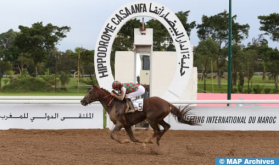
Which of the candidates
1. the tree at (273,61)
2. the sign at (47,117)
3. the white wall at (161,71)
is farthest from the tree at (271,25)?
the sign at (47,117)

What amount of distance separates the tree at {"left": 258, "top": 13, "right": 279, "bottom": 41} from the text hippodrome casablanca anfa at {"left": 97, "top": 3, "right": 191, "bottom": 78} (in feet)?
72.5

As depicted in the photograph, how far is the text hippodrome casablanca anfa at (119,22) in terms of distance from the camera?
9672mm

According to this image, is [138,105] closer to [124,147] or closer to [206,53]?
[124,147]

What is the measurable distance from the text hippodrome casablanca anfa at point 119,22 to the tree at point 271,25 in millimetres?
22089

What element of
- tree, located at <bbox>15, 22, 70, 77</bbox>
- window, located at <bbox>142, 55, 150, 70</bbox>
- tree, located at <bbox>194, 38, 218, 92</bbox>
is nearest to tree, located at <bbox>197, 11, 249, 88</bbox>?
tree, located at <bbox>194, 38, 218, 92</bbox>

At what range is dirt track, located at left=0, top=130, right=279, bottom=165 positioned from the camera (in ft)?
20.3

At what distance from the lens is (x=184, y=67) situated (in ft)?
32.1

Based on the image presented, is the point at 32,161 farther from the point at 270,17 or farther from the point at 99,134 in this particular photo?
the point at 270,17

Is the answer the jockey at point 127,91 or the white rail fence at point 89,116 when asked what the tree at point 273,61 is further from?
the jockey at point 127,91

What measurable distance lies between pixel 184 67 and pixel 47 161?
486 cm

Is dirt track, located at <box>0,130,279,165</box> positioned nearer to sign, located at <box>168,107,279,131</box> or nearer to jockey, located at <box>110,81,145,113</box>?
sign, located at <box>168,107,279,131</box>

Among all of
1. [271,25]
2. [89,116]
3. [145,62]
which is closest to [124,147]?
[89,116]

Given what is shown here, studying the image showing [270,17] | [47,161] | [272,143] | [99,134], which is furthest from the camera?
[270,17]

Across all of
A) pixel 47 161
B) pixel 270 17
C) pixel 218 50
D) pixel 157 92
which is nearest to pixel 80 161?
pixel 47 161
